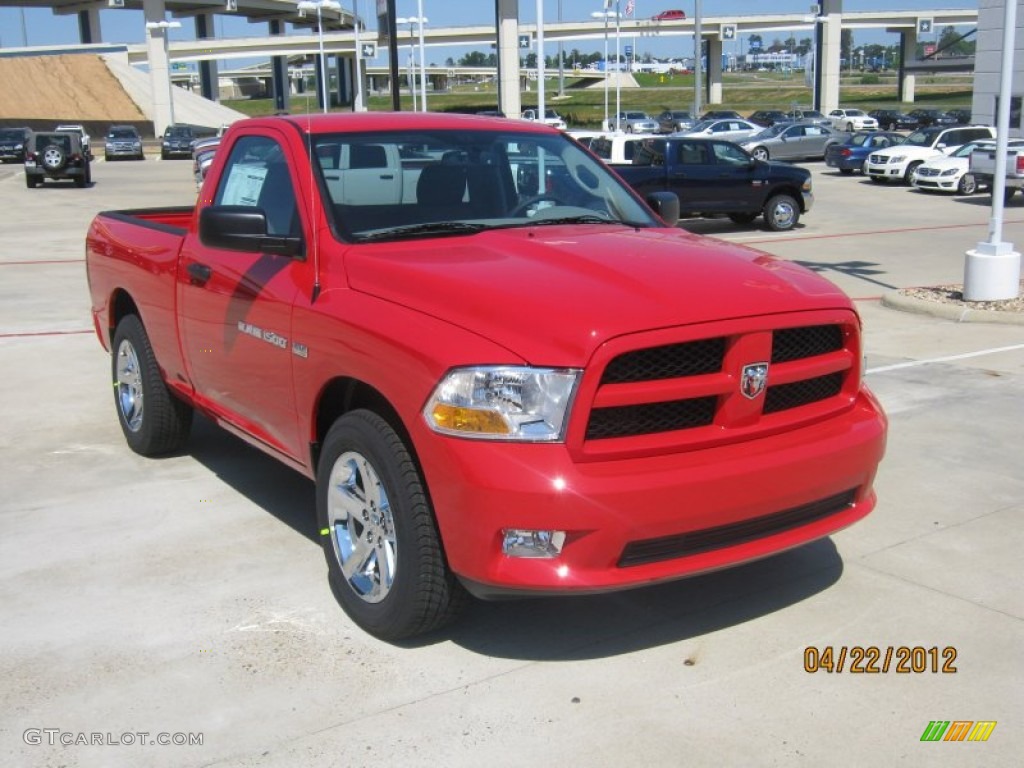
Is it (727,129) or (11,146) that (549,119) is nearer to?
(727,129)

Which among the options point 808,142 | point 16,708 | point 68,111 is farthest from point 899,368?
point 68,111

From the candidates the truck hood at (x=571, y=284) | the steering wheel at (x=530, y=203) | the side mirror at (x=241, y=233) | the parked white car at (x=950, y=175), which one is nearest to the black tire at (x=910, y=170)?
the parked white car at (x=950, y=175)

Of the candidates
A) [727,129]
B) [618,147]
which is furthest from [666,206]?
[727,129]

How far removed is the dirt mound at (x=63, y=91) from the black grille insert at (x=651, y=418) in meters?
79.1

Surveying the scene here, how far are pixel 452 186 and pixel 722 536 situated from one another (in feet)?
6.89

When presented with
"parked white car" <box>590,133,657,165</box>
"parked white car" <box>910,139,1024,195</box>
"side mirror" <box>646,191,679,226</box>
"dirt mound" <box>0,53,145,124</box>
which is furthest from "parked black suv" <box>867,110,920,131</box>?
"side mirror" <box>646,191,679,226</box>

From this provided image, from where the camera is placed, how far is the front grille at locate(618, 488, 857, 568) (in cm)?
377

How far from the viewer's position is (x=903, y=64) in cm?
10550

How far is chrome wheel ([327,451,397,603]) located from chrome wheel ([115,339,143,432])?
8.64ft

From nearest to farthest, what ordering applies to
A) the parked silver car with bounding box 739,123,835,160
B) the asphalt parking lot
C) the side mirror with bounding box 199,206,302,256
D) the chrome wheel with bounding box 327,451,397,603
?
the asphalt parking lot
the chrome wheel with bounding box 327,451,397,603
the side mirror with bounding box 199,206,302,256
the parked silver car with bounding box 739,123,835,160

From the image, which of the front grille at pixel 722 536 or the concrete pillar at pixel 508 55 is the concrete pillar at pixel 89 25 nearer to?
the concrete pillar at pixel 508 55

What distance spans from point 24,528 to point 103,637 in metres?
1.54

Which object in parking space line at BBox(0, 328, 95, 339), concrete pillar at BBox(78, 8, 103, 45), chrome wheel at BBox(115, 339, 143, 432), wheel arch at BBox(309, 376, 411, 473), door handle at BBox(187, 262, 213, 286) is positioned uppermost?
concrete pillar at BBox(78, 8, 103, 45)

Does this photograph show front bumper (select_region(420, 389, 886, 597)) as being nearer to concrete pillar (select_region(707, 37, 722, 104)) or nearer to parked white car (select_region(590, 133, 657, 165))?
parked white car (select_region(590, 133, 657, 165))
